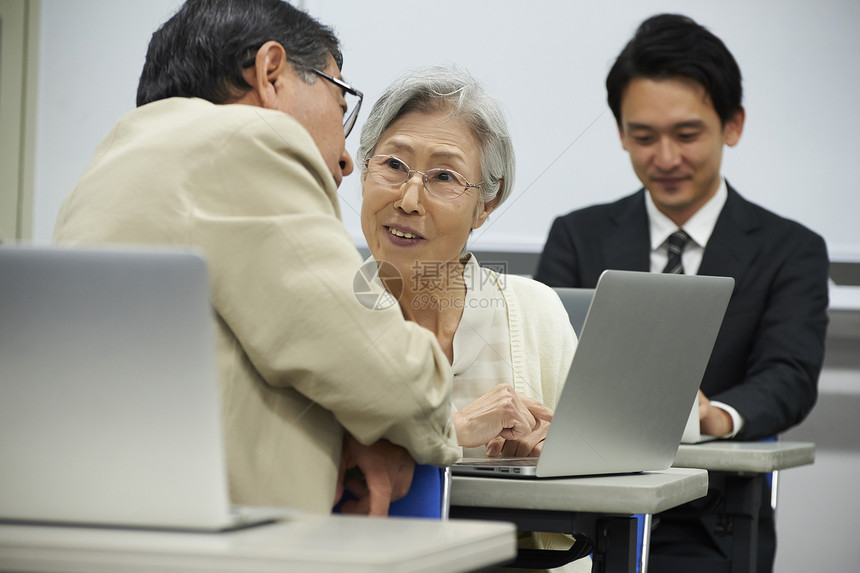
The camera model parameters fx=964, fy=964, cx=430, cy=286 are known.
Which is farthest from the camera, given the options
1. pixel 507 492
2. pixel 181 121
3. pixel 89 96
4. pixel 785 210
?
pixel 89 96

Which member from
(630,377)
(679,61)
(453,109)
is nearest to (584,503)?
(630,377)

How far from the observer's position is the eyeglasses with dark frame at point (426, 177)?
1.71 m

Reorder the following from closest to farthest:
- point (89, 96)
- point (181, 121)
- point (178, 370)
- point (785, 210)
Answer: point (178, 370)
point (181, 121)
point (785, 210)
point (89, 96)

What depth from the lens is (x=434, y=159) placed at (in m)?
1.71

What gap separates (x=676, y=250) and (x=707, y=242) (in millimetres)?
82

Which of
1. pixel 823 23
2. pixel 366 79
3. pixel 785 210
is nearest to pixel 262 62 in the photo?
pixel 366 79

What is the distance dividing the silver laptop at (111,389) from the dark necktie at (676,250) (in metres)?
2.05

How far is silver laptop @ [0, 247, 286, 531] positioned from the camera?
22.8 inches

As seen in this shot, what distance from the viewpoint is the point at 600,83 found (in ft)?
9.45

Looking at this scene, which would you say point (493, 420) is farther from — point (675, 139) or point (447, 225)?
point (675, 139)

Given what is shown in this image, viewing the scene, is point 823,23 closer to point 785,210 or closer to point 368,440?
point 785,210

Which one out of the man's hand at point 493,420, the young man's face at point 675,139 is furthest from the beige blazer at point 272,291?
the young man's face at point 675,139

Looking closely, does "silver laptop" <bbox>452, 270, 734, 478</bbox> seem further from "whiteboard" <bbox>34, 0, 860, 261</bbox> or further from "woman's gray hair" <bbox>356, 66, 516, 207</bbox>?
"whiteboard" <bbox>34, 0, 860, 261</bbox>

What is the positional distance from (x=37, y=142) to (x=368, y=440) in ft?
8.66
